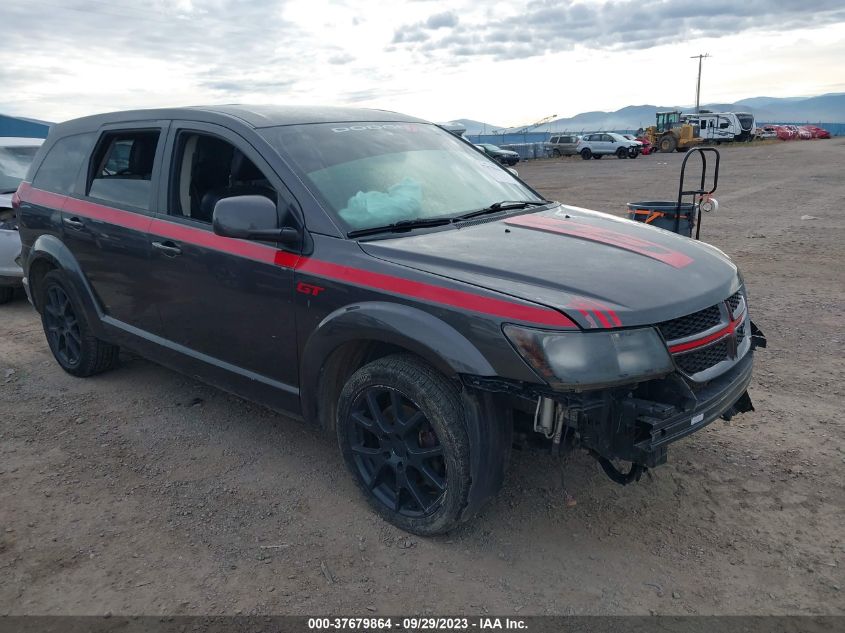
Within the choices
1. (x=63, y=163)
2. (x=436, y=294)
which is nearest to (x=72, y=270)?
(x=63, y=163)

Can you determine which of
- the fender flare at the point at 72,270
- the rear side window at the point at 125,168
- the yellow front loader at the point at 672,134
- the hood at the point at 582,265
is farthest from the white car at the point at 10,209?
the yellow front loader at the point at 672,134

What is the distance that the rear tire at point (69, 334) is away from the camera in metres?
4.89

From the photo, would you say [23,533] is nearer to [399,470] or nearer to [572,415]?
[399,470]

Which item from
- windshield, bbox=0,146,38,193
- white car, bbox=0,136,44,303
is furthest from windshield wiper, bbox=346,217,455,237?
windshield, bbox=0,146,38,193

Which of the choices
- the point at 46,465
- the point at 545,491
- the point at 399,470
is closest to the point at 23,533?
the point at 46,465

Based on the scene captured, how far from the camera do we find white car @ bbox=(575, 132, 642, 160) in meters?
40.3

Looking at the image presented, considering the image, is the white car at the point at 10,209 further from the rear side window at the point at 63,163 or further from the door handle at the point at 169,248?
the door handle at the point at 169,248

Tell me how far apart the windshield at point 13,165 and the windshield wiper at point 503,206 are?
6.30 meters

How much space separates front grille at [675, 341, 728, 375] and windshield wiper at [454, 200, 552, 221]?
4.32ft

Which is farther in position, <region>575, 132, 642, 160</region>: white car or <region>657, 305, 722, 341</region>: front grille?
<region>575, 132, 642, 160</region>: white car

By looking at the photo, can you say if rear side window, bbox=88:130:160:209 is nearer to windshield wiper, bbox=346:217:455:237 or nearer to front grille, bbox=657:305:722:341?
windshield wiper, bbox=346:217:455:237

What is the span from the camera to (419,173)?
3699 mm

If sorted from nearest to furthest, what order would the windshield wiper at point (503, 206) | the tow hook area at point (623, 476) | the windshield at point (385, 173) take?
the tow hook area at point (623, 476)
the windshield at point (385, 173)
the windshield wiper at point (503, 206)

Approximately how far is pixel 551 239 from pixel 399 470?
127 centimetres
